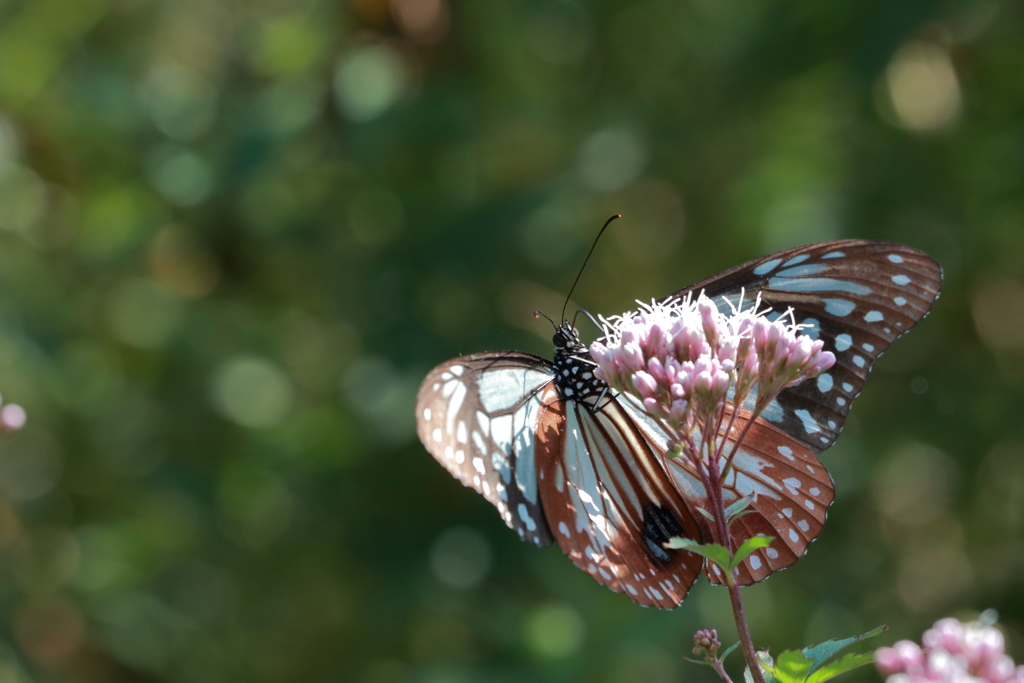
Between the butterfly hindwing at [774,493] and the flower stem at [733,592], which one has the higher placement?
the butterfly hindwing at [774,493]

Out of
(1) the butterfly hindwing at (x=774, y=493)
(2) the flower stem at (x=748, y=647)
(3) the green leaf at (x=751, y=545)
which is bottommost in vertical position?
(2) the flower stem at (x=748, y=647)

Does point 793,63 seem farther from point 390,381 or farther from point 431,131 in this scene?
point 390,381

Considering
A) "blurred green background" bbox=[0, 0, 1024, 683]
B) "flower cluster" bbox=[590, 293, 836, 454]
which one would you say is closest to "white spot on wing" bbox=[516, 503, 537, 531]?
"flower cluster" bbox=[590, 293, 836, 454]

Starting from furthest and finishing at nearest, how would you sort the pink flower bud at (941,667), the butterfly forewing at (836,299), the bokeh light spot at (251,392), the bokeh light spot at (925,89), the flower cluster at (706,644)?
the bokeh light spot at (925,89) < the bokeh light spot at (251,392) < the butterfly forewing at (836,299) < the flower cluster at (706,644) < the pink flower bud at (941,667)

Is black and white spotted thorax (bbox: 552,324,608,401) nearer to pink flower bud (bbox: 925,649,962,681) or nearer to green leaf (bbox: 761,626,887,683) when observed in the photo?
green leaf (bbox: 761,626,887,683)

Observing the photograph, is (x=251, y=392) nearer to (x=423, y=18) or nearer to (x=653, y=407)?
(x=423, y=18)

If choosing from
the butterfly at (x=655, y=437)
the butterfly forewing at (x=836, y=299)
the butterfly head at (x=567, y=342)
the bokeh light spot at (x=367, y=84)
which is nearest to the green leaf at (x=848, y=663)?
the butterfly at (x=655, y=437)

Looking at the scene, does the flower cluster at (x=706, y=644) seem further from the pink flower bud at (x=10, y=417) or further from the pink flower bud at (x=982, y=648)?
the pink flower bud at (x=10, y=417)

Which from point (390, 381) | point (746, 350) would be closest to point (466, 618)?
point (390, 381)
